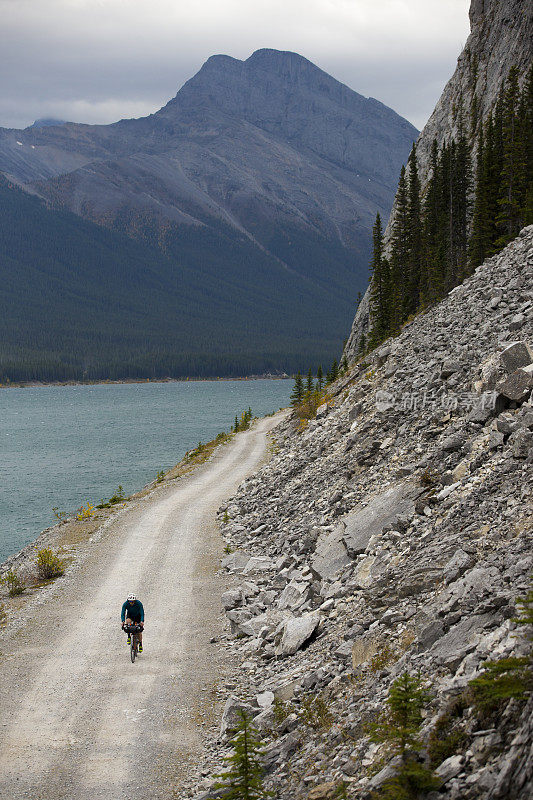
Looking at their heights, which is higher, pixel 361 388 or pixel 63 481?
pixel 361 388

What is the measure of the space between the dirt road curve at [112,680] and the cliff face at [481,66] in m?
63.2

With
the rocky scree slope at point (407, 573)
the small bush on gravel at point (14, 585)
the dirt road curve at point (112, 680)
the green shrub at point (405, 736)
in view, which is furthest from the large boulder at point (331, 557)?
the small bush on gravel at point (14, 585)

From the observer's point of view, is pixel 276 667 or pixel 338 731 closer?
pixel 338 731

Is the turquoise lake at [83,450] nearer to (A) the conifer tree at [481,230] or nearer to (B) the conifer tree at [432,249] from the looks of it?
(B) the conifer tree at [432,249]

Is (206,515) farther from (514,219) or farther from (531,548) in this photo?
(514,219)

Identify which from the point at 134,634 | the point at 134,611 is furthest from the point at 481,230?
the point at 134,634

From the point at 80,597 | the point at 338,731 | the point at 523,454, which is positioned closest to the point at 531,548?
the point at 523,454

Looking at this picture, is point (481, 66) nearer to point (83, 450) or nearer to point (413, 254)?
point (413, 254)

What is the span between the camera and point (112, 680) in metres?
17.8

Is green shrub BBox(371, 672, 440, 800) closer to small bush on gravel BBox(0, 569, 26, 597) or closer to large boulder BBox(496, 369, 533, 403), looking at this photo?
large boulder BBox(496, 369, 533, 403)

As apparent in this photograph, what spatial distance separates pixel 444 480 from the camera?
17.6m

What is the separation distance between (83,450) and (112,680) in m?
80.3

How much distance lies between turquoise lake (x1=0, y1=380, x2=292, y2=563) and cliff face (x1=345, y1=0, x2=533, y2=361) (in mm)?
32358

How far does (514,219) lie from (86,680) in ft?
149
